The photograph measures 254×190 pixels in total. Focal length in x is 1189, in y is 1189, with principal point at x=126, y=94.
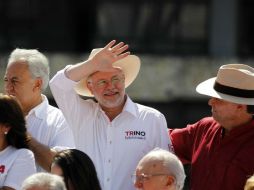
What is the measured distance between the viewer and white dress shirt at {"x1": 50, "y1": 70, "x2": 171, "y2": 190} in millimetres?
6699

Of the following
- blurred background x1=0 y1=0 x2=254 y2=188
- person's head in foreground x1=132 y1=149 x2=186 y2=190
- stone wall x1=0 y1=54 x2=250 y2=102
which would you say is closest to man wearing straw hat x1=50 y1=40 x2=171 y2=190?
person's head in foreground x1=132 y1=149 x2=186 y2=190

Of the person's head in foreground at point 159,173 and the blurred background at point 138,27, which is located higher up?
the person's head in foreground at point 159,173

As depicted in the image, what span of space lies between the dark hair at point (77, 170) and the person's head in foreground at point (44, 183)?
0.30m

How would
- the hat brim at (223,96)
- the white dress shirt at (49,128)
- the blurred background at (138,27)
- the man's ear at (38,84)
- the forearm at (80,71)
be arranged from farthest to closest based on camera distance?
the blurred background at (138,27) → the man's ear at (38,84) → the white dress shirt at (49,128) → the forearm at (80,71) → the hat brim at (223,96)

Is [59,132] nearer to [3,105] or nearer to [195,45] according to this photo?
[3,105]

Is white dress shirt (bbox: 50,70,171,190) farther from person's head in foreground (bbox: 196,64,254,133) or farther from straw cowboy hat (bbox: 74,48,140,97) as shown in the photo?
person's head in foreground (bbox: 196,64,254,133)

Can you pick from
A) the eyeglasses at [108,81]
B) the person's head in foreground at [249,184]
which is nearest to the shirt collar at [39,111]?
the eyeglasses at [108,81]

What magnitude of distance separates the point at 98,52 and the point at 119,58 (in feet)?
0.40

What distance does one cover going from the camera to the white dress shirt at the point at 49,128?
22.4ft

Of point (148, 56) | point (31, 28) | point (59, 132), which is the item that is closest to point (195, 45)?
point (148, 56)

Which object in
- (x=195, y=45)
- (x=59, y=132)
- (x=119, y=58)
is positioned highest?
(x=119, y=58)

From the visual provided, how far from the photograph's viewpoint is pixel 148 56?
1550cm

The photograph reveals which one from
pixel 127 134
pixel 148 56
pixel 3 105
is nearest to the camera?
pixel 3 105

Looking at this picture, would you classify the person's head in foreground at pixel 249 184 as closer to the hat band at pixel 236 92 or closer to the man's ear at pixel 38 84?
the hat band at pixel 236 92
